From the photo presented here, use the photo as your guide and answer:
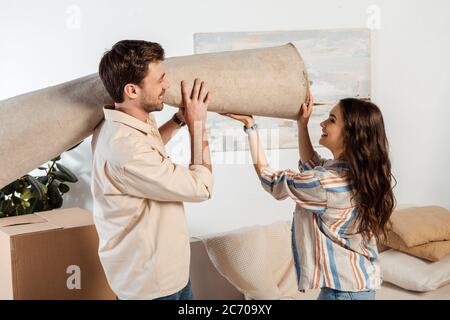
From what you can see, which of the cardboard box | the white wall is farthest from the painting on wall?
the cardboard box

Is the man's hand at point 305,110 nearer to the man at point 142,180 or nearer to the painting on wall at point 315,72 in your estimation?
the man at point 142,180

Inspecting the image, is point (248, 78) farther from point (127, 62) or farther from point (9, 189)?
point (9, 189)

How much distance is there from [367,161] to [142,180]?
0.62 meters

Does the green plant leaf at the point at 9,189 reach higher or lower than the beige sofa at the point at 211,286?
higher

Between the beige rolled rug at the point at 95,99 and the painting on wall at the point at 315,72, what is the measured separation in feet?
5.67

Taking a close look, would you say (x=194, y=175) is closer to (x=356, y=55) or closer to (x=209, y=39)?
(x=209, y=39)

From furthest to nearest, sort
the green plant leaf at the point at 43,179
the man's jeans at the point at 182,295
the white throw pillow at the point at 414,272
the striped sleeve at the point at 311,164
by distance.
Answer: the green plant leaf at the point at 43,179
the white throw pillow at the point at 414,272
the striped sleeve at the point at 311,164
the man's jeans at the point at 182,295

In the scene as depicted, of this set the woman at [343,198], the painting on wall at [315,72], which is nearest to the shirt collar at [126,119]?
the woman at [343,198]

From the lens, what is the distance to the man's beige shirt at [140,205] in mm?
1208

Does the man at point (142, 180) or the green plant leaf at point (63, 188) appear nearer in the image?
the man at point (142, 180)

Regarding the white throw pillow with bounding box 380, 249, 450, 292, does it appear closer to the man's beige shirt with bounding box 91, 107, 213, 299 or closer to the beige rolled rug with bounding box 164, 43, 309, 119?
the beige rolled rug with bounding box 164, 43, 309, 119

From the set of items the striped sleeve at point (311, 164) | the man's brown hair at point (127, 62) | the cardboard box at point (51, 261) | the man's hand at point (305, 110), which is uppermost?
the man's brown hair at point (127, 62)

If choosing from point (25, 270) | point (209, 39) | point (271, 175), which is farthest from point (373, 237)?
point (209, 39)

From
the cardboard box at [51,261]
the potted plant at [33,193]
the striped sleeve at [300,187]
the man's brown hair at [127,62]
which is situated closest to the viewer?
the man's brown hair at [127,62]
